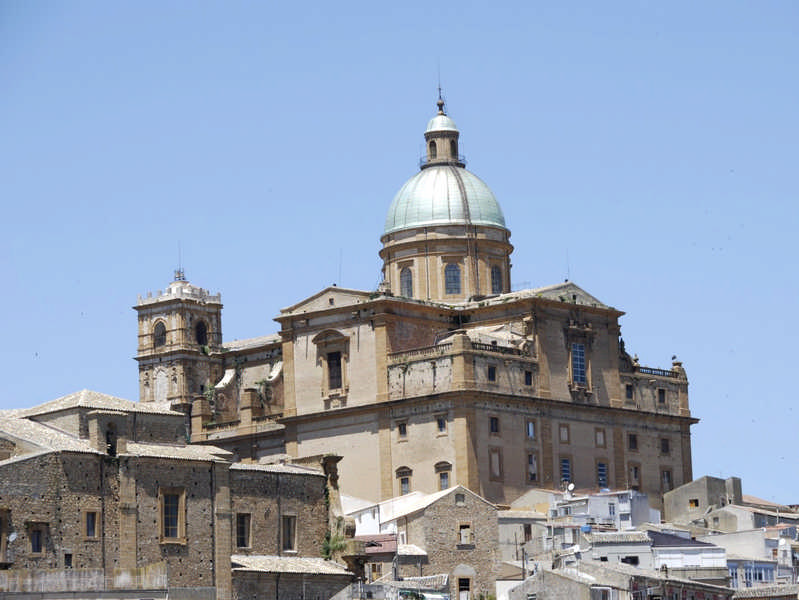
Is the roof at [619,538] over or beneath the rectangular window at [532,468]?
beneath

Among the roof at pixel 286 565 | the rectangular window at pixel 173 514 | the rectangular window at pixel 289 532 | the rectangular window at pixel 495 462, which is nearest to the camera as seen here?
the rectangular window at pixel 173 514

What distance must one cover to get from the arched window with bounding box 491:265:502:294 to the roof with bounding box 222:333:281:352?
13093 millimetres

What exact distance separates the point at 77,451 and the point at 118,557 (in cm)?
436

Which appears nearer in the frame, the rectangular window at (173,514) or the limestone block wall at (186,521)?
the limestone block wall at (186,521)

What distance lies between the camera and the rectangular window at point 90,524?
85438mm

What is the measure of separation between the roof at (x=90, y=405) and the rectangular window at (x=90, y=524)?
275 inches

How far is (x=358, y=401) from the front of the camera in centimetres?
12031

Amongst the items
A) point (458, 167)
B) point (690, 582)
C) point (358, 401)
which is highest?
point (458, 167)

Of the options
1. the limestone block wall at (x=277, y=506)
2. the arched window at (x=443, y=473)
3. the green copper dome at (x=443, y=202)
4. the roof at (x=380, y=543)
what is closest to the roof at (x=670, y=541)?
the arched window at (x=443, y=473)

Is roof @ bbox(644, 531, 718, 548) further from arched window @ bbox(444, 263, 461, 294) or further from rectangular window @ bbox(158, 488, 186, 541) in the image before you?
rectangular window @ bbox(158, 488, 186, 541)

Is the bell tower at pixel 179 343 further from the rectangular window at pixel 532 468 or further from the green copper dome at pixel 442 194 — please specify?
the rectangular window at pixel 532 468

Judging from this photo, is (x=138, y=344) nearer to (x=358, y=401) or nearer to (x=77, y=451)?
(x=358, y=401)

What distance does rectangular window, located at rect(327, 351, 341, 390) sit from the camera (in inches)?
4791

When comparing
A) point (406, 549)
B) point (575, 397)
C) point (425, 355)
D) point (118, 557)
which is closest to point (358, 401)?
point (425, 355)
